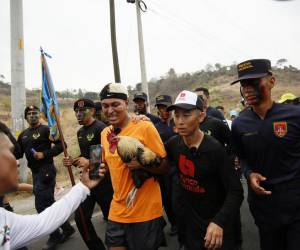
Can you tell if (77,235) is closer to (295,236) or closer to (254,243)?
(254,243)

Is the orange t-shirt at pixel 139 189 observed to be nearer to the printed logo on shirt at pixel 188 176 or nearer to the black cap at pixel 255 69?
the printed logo on shirt at pixel 188 176

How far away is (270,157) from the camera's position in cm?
279

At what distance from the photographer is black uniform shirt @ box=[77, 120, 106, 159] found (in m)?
4.59

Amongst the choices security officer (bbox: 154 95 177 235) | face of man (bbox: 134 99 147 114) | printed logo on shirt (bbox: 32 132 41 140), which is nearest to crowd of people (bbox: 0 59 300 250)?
security officer (bbox: 154 95 177 235)

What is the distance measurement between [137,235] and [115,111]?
116 centimetres

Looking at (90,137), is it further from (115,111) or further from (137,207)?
(137,207)

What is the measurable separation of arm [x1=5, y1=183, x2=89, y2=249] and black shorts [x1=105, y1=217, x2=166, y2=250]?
0.79 meters

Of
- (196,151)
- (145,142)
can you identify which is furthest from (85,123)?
(196,151)

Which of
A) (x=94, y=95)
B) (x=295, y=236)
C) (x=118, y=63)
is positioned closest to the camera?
(x=295, y=236)

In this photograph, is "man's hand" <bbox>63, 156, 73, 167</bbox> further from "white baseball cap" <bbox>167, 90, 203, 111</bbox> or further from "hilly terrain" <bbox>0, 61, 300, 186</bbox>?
"hilly terrain" <bbox>0, 61, 300, 186</bbox>

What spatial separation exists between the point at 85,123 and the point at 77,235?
1996 millimetres

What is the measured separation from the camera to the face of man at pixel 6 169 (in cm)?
160

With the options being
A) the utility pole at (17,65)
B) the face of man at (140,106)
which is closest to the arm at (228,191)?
the face of man at (140,106)

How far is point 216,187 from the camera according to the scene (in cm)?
270
